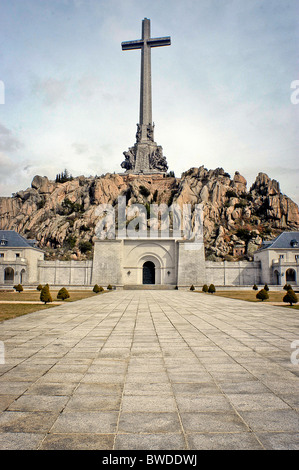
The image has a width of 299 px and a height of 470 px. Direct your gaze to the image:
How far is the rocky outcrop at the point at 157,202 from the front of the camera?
53.8m

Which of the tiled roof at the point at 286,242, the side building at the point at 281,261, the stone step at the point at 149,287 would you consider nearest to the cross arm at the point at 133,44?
the tiled roof at the point at 286,242

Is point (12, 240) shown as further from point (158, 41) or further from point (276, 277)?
point (158, 41)

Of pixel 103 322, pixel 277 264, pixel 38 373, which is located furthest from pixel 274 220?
pixel 38 373

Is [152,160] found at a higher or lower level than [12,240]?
higher

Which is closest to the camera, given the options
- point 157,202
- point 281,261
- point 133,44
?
point 281,261

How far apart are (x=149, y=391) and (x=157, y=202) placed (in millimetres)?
62871

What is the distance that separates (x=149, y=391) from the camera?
154 inches

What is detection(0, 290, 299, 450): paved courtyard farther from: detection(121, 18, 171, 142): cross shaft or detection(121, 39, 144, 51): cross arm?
detection(121, 39, 144, 51): cross arm

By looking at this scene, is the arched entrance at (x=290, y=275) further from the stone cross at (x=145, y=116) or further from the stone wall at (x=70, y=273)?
the stone cross at (x=145, y=116)

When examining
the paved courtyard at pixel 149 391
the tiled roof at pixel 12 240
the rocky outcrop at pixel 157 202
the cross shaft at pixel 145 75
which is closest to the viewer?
the paved courtyard at pixel 149 391

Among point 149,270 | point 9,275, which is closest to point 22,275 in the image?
point 9,275

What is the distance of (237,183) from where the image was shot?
6569 cm

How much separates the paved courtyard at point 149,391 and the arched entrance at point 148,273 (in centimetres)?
3099

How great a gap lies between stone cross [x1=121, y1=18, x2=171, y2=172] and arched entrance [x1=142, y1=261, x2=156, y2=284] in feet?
136
